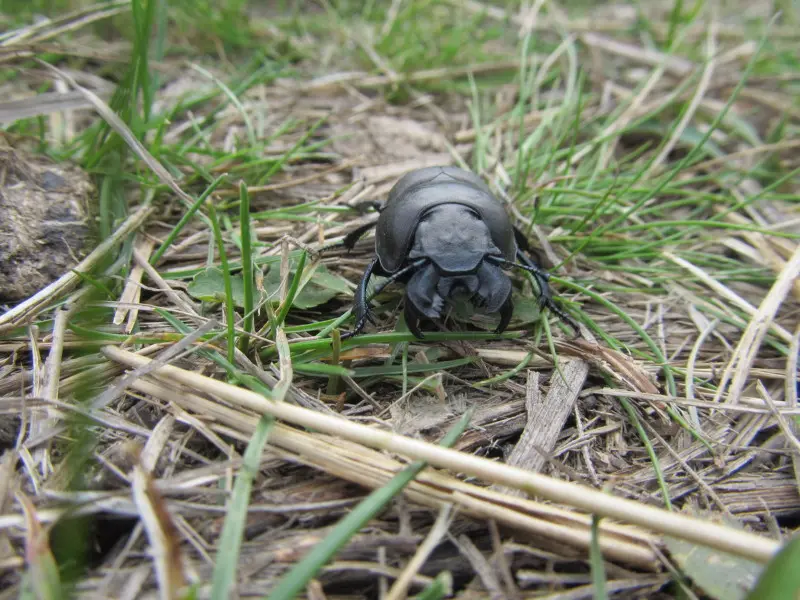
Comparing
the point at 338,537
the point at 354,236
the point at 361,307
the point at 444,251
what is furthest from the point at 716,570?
the point at 354,236

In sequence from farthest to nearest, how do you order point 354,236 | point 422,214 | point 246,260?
point 354,236 → point 422,214 → point 246,260

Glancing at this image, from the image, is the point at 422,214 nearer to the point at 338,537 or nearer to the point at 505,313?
the point at 505,313

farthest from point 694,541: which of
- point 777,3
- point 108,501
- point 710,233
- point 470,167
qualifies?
point 777,3

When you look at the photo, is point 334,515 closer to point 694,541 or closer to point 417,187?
point 694,541

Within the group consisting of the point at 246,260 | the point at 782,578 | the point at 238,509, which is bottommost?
the point at 238,509

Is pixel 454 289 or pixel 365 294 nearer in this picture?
pixel 454 289

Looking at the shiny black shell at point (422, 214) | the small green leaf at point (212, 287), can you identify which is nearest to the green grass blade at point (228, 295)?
the small green leaf at point (212, 287)

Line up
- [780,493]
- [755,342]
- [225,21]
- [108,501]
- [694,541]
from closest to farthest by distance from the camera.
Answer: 1. [694,541]
2. [108,501]
3. [780,493]
4. [755,342]
5. [225,21]
